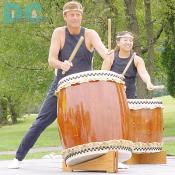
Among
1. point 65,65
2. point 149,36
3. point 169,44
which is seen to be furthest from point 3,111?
point 65,65

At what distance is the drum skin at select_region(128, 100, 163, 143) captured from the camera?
8.78m

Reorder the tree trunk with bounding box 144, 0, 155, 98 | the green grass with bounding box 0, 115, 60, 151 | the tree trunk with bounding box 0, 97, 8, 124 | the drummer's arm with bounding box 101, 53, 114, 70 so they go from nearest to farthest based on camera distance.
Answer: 1. the drummer's arm with bounding box 101, 53, 114, 70
2. the green grass with bounding box 0, 115, 60, 151
3. the tree trunk with bounding box 144, 0, 155, 98
4. the tree trunk with bounding box 0, 97, 8, 124

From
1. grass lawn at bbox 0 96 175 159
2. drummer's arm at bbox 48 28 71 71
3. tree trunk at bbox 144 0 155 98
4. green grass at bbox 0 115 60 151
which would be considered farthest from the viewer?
tree trunk at bbox 144 0 155 98

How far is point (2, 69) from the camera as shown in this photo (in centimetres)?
2614

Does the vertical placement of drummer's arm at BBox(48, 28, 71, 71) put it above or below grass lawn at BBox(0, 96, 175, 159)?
above

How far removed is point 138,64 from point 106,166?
2056 millimetres

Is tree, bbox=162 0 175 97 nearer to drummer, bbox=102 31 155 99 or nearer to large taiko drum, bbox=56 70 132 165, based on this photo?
drummer, bbox=102 31 155 99

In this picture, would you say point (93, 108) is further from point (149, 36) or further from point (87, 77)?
point (149, 36)

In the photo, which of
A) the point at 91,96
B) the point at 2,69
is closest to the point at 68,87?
the point at 91,96

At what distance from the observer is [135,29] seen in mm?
22078

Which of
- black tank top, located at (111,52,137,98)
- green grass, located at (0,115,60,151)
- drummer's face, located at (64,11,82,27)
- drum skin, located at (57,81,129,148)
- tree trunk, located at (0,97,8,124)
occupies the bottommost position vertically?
tree trunk, located at (0,97,8,124)

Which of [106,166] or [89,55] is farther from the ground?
[89,55]

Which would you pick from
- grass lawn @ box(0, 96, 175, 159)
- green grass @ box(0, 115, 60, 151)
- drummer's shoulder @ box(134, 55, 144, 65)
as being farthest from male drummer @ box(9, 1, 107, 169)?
green grass @ box(0, 115, 60, 151)

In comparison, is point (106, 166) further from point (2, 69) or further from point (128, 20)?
point (2, 69)
